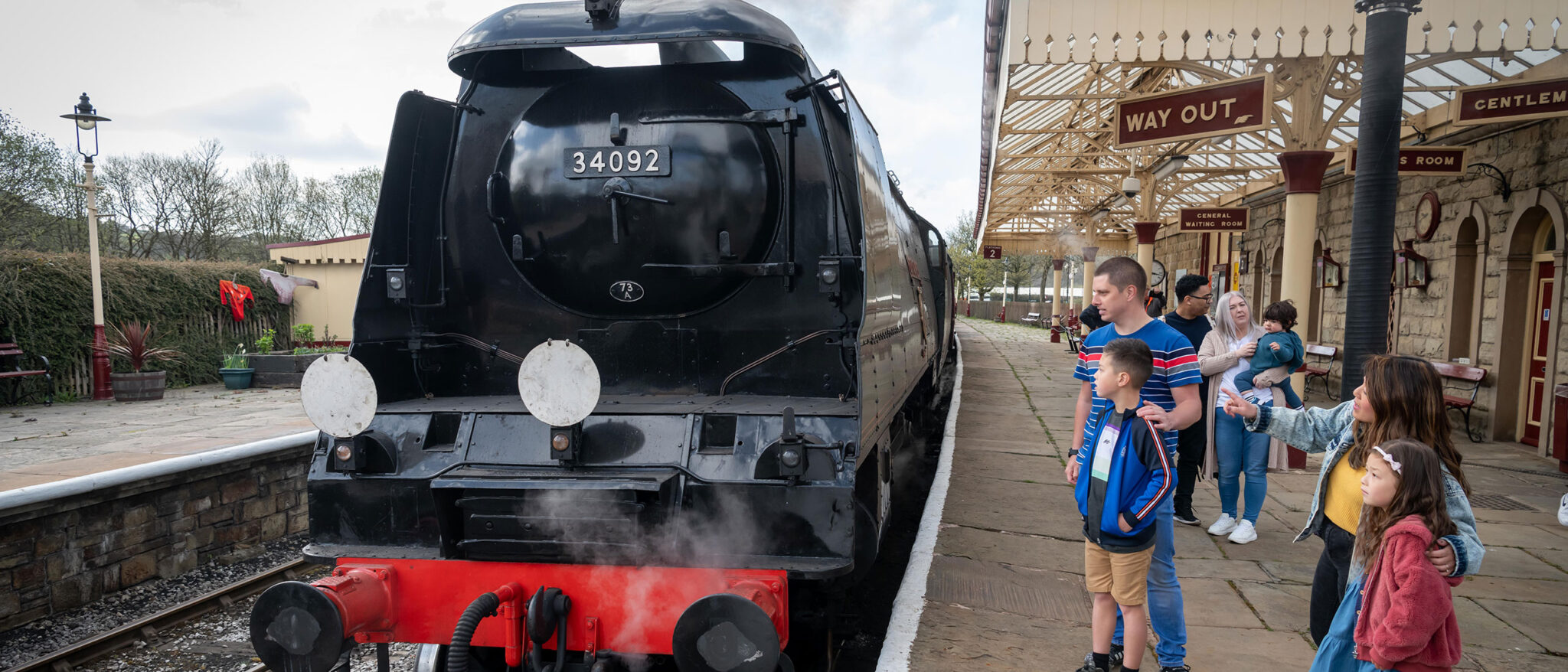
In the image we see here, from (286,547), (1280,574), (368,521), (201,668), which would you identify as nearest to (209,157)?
(286,547)

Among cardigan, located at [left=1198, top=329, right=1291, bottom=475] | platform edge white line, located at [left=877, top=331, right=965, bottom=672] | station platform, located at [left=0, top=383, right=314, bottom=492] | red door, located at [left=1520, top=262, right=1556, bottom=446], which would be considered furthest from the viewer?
red door, located at [left=1520, top=262, right=1556, bottom=446]

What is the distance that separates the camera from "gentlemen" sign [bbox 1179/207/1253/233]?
1248 centimetres

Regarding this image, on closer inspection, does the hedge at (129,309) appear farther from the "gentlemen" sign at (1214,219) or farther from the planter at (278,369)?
the "gentlemen" sign at (1214,219)

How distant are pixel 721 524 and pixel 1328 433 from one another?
7.01ft

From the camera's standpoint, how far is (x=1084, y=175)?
49.1 ft

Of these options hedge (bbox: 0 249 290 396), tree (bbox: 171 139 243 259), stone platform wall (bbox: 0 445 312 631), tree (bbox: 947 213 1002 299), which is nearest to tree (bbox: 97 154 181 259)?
tree (bbox: 171 139 243 259)

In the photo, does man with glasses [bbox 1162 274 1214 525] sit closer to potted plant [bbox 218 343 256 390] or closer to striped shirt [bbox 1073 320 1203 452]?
striped shirt [bbox 1073 320 1203 452]

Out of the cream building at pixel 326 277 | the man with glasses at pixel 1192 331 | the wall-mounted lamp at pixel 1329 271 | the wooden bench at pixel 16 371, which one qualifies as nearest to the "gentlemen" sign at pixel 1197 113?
the man with glasses at pixel 1192 331

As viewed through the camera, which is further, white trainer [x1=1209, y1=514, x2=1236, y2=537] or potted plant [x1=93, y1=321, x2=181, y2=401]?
potted plant [x1=93, y1=321, x2=181, y2=401]

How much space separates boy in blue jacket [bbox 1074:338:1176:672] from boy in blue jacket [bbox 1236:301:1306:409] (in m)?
2.16

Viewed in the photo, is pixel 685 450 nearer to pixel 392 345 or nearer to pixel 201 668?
pixel 392 345

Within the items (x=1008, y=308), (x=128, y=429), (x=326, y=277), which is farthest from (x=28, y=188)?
(x=1008, y=308)

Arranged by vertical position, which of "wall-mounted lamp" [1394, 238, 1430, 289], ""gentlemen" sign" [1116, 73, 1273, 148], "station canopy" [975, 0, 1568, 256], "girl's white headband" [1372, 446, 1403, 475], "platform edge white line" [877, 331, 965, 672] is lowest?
"platform edge white line" [877, 331, 965, 672]

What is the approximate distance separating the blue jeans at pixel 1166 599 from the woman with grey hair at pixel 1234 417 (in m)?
1.85
